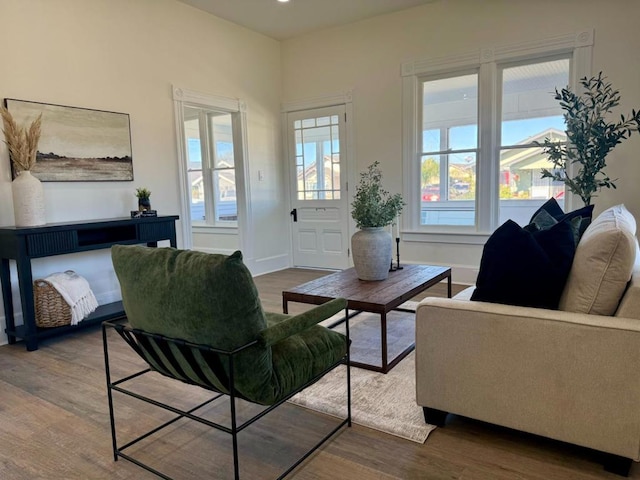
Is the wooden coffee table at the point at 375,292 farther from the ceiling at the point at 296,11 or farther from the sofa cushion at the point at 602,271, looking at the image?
the ceiling at the point at 296,11

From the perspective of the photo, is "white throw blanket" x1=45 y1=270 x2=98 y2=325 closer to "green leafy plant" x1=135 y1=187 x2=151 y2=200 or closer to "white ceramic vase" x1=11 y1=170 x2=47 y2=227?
"white ceramic vase" x1=11 y1=170 x2=47 y2=227

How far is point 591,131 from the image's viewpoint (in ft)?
12.8

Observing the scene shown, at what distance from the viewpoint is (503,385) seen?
5.95 ft

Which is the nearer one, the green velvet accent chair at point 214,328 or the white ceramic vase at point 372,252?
the green velvet accent chair at point 214,328

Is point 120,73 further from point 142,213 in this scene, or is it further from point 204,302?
point 204,302

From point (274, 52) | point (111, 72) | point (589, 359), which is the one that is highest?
point (274, 52)

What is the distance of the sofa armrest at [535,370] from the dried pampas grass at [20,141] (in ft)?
10.4

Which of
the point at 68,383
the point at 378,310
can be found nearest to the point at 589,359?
the point at 378,310

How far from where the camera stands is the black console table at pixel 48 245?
3207 mm

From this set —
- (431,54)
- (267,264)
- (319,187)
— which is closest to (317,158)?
(319,187)

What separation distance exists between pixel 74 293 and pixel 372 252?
2.37 m

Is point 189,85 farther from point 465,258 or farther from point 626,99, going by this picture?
point 626,99

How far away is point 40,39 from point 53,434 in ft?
10.4

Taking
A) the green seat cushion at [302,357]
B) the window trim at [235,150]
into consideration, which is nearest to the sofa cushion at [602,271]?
the green seat cushion at [302,357]
